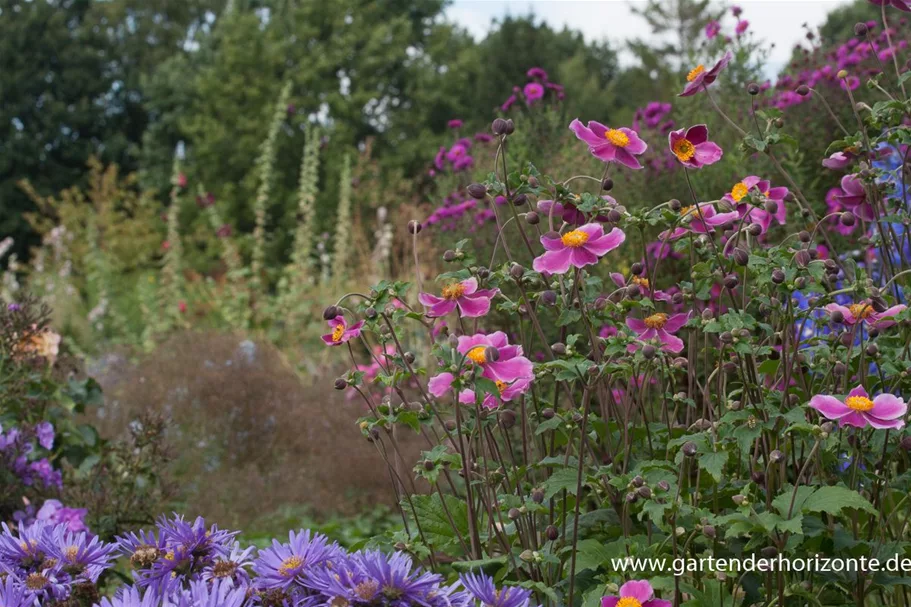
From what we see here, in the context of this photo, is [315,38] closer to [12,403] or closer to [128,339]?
[128,339]

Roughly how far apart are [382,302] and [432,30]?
22.2 metres

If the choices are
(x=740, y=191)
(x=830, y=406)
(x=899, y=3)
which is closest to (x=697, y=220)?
(x=740, y=191)

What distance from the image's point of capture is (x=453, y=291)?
1.51 meters

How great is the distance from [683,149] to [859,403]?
510mm

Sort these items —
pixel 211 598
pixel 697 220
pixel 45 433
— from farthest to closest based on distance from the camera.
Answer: pixel 45 433 < pixel 697 220 < pixel 211 598

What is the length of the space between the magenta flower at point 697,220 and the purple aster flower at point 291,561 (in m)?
0.80

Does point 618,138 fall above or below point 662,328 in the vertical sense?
above

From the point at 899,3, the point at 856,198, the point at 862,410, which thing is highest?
the point at 899,3

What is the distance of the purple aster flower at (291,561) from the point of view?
3.52ft

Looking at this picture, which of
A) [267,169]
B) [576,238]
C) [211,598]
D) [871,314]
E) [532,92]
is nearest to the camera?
[211,598]

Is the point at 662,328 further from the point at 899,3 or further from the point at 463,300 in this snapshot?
the point at 899,3

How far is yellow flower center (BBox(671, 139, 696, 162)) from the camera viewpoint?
156 centimetres

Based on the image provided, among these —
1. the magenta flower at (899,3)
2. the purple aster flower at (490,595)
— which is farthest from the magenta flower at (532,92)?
the purple aster flower at (490,595)

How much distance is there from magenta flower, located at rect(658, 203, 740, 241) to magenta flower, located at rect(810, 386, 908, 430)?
35 centimetres
